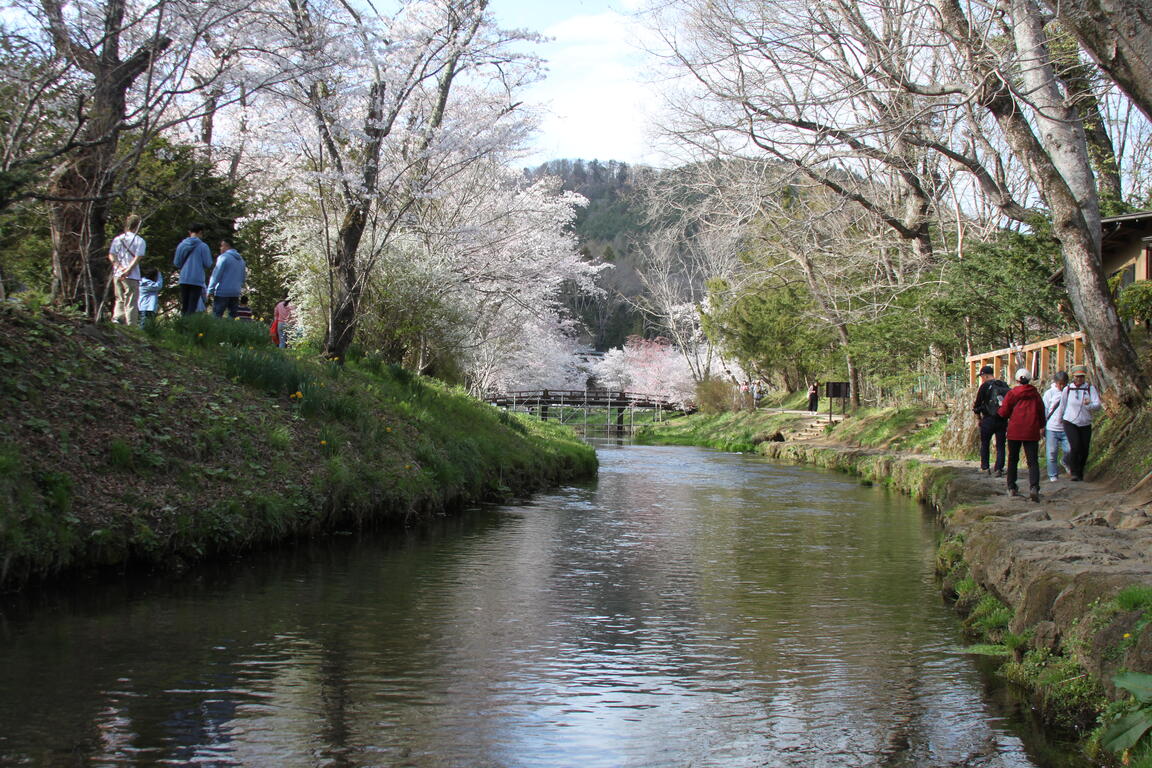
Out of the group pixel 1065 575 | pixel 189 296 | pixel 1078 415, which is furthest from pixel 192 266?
pixel 1078 415

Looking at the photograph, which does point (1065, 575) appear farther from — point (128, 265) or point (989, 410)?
point (128, 265)

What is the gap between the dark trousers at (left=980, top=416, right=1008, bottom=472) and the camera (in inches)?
523

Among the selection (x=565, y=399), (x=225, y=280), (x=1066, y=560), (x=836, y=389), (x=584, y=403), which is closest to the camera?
(x=1066, y=560)

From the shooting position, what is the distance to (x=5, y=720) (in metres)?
4.65

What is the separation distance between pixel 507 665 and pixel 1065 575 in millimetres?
3264

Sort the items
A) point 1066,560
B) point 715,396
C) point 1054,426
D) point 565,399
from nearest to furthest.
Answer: point 1066,560, point 1054,426, point 715,396, point 565,399

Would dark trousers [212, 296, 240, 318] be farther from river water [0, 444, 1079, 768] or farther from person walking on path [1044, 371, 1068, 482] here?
person walking on path [1044, 371, 1068, 482]

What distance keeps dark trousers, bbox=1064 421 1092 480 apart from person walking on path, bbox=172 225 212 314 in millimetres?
11807

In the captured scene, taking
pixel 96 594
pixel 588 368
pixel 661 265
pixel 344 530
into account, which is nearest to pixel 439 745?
pixel 96 594

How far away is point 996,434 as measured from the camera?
44.7ft

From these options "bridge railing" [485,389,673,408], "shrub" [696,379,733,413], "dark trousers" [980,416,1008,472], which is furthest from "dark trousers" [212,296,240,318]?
"bridge railing" [485,389,673,408]

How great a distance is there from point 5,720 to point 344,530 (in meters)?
6.28

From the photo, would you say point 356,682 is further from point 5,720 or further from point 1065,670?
→ point 1065,670

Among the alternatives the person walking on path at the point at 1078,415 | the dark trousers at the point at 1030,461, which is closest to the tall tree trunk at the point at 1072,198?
the person walking on path at the point at 1078,415
